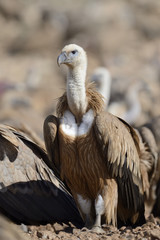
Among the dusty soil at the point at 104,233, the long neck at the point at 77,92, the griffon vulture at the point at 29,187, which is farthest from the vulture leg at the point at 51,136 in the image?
the dusty soil at the point at 104,233

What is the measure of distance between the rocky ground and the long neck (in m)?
9.62

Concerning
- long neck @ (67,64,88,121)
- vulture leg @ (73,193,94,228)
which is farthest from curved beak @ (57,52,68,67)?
vulture leg @ (73,193,94,228)

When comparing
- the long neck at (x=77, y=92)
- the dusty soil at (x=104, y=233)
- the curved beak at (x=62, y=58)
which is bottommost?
the dusty soil at (x=104, y=233)

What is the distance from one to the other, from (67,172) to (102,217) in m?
0.61

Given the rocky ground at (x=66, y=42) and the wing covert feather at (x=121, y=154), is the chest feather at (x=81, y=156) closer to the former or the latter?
the wing covert feather at (x=121, y=154)

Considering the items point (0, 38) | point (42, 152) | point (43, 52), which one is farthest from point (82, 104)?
point (0, 38)

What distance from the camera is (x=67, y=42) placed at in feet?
109

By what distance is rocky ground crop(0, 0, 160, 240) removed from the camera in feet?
73.9

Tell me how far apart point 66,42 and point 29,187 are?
85.2 ft

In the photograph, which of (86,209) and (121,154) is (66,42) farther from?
(121,154)

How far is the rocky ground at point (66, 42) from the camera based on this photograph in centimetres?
2253

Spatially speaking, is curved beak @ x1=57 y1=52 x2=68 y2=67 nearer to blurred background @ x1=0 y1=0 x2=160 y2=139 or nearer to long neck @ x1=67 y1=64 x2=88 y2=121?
long neck @ x1=67 y1=64 x2=88 y2=121

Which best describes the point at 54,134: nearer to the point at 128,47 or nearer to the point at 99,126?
the point at 99,126

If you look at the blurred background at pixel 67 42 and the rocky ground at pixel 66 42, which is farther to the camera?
the blurred background at pixel 67 42
